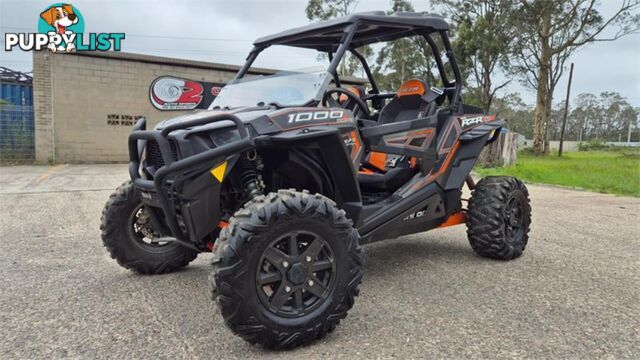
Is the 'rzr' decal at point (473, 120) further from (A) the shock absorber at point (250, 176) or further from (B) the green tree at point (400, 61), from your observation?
(B) the green tree at point (400, 61)

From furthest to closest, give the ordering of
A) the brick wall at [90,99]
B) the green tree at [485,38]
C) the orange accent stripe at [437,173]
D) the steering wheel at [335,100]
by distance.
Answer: the green tree at [485,38] → the brick wall at [90,99] → the orange accent stripe at [437,173] → the steering wheel at [335,100]

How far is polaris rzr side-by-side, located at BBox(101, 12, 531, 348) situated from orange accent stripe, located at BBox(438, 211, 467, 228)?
2 cm

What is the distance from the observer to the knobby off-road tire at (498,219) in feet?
15.4

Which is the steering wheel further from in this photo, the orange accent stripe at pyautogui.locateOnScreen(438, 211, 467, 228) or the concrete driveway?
the concrete driveway

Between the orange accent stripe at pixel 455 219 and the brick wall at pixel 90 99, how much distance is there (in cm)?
1523

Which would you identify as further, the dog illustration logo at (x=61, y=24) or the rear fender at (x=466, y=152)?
the dog illustration logo at (x=61, y=24)

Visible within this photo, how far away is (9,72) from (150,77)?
503 centimetres

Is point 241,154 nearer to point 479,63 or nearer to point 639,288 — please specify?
point 639,288

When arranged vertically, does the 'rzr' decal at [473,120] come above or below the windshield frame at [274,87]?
below

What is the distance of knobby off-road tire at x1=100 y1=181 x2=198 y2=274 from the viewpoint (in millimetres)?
4066

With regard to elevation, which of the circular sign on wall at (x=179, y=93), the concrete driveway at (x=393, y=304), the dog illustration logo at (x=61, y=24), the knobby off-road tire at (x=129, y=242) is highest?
the dog illustration logo at (x=61, y=24)

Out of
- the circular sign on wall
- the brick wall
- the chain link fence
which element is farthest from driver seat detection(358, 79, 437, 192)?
the chain link fence

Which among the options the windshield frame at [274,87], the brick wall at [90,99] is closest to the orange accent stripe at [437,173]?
the windshield frame at [274,87]

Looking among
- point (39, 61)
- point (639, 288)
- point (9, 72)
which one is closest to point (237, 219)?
point (639, 288)
